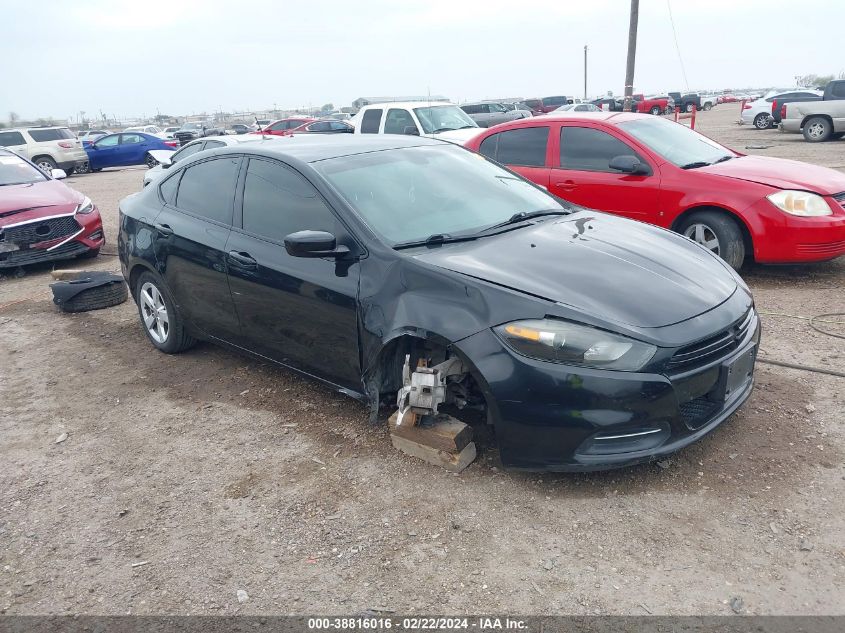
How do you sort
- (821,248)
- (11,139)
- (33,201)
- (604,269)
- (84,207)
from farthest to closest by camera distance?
(11,139), (84,207), (33,201), (821,248), (604,269)

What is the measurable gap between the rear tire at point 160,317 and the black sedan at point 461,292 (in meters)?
0.04

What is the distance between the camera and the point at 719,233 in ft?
20.1

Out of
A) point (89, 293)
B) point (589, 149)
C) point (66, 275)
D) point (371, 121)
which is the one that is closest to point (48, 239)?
point (66, 275)

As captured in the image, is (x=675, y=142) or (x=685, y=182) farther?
(x=675, y=142)

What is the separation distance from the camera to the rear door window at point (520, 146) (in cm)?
729

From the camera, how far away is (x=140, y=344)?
5723 millimetres

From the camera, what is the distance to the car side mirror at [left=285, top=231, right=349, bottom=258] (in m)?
3.51

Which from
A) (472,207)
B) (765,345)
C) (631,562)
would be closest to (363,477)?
(631,562)

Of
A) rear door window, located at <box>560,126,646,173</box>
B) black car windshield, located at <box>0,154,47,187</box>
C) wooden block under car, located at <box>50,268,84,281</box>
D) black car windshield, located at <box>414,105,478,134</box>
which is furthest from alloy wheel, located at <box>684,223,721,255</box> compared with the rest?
black car windshield, located at <box>0,154,47,187</box>

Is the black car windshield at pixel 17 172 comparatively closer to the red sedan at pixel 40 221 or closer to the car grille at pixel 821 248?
the red sedan at pixel 40 221

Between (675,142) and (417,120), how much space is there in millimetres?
6731

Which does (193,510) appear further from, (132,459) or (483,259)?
(483,259)

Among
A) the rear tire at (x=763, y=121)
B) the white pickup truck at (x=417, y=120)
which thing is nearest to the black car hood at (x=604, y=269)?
the white pickup truck at (x=417, y=120)

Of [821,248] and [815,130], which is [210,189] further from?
[815,130]
